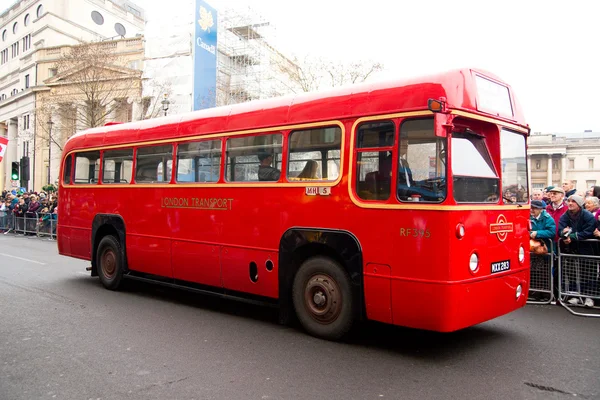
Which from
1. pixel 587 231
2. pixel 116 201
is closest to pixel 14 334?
pixel 116 201

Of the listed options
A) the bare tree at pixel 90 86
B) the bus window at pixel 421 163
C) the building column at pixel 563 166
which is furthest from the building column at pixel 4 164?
the building column at pixel 563 166

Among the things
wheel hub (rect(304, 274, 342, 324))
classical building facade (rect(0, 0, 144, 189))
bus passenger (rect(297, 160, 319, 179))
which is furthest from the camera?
classical building facade (rect(0, 0, 144, 189))

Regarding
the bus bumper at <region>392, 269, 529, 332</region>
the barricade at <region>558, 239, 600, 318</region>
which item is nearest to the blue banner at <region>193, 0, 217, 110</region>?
the barricade at <region>558, 239, 600, 318</region>

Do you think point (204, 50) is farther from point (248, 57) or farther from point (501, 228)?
point (501, 228)

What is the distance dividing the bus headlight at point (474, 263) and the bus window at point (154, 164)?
16.7ft

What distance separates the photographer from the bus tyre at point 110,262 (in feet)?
30.9

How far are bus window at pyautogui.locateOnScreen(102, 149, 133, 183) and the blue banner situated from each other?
34.1 m

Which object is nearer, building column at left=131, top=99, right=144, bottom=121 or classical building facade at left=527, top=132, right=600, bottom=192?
building column at left=131, top=99, right=144, bottom=121

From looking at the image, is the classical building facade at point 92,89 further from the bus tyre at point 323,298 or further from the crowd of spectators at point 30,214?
the bus tyre at point 323,298

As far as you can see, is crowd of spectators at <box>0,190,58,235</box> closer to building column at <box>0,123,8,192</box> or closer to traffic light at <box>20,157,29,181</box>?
traffic light at <box>20,157,29,181</box>

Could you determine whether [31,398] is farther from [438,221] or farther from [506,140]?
[506,140]

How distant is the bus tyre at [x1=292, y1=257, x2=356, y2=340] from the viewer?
5.98 metres

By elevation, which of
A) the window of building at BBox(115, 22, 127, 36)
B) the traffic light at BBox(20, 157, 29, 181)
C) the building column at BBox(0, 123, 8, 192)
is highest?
the window of building at BBox(115, 22, 127, 36)

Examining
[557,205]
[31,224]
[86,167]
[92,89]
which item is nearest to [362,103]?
[557,205]
